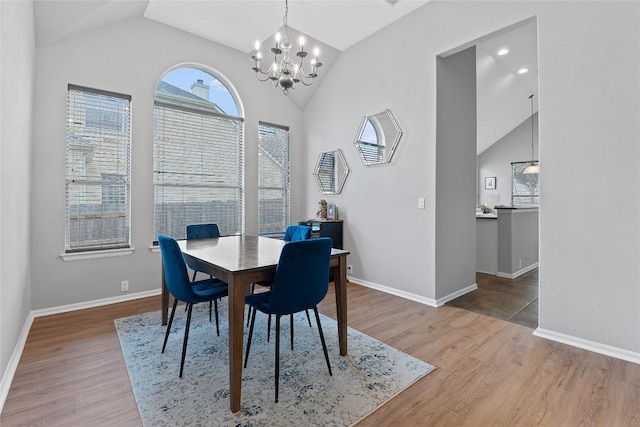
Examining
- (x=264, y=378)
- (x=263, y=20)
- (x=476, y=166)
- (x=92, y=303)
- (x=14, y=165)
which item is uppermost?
(x=263, y=20)

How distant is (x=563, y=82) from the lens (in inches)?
96.1

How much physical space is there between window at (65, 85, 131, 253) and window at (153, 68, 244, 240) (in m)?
0.35

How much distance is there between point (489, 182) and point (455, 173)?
5.98 meters

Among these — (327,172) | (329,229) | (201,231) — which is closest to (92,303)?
(201,231)

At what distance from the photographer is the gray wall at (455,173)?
338cm

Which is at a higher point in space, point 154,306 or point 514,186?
point 514,186

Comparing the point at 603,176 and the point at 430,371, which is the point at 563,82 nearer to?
the point at 603,176

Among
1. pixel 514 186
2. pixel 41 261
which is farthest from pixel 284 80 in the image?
pixel 514 186

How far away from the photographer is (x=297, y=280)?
1841mm

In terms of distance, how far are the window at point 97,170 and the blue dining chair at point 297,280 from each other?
8.16 ft

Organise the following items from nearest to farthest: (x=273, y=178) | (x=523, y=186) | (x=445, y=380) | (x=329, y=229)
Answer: (x=445, y=380) → (x=329, y=229) → (x=273, y=178) → (x=523, y=186)

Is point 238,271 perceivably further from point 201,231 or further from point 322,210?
point 322,210

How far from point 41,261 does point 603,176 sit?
5.03 metres

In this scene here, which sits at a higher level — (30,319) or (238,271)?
(238,271)
